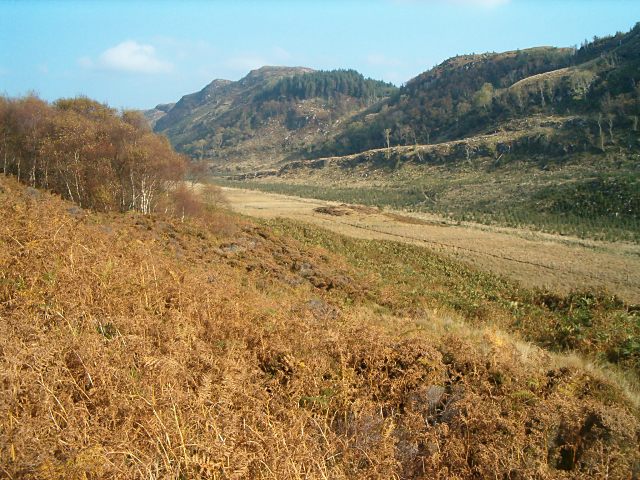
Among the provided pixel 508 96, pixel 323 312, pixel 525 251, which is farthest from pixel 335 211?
pixel 508 96

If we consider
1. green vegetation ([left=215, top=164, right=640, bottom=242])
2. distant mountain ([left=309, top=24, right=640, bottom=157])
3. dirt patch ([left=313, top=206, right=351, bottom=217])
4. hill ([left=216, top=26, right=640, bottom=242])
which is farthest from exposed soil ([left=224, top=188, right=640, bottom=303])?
distant mountain ([left=309, top=24, right=640, bottom=157])

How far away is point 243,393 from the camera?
4.21m

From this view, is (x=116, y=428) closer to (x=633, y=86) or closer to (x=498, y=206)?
(x=498, y=206)

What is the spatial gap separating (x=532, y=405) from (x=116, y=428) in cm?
444

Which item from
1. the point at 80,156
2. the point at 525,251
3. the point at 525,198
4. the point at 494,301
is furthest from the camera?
the point at 525,198

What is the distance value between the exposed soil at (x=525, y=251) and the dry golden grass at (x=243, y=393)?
57.5ft

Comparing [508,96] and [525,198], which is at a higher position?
[508,96]

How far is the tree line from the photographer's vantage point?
2470cm

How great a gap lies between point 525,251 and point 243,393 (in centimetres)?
2881

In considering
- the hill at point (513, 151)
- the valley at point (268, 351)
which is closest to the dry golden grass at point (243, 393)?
the valley at point (268, 351)

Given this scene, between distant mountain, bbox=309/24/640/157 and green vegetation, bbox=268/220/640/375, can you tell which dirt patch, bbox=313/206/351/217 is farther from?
distant mountain, bbox=309/24/640/157

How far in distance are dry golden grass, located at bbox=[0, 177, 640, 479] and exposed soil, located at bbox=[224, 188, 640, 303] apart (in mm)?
17514

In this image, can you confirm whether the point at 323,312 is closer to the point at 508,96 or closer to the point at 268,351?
the point at 268,351

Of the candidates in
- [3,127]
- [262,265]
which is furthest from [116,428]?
[3,127]
